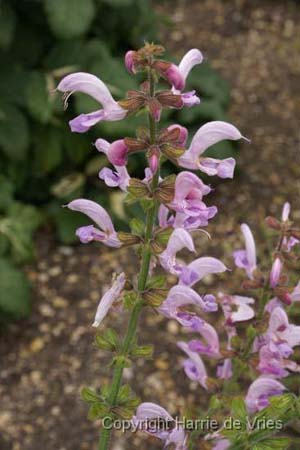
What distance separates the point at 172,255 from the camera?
143cm

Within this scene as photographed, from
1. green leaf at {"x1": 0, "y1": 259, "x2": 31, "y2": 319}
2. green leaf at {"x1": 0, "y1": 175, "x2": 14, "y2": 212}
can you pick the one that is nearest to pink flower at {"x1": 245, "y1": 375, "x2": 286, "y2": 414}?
green leaf at {"x1": 0, "y1": 259, "x2": 31, "y2": 319}

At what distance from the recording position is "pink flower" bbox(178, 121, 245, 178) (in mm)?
1364

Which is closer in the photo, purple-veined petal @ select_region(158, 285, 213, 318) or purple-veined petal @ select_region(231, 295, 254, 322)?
purple-veined petal @ select_region(158, 285, 213, 318)


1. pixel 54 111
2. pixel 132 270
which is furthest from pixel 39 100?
pixel 132 270

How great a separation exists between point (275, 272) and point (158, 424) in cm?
42

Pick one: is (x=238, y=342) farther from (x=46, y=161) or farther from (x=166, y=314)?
(x=46, y=161)

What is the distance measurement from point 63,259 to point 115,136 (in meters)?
0.55

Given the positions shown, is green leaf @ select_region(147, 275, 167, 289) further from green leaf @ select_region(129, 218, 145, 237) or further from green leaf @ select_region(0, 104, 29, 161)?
green leaf @ select_region(0, 104, 29, 161)

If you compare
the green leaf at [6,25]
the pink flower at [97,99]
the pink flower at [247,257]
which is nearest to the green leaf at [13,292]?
the green leaf at [6,25]

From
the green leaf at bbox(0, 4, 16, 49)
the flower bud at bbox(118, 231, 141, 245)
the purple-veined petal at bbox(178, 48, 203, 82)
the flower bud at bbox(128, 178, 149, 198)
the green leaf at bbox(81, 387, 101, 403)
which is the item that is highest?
the green leaf at bbox(0, 4, 16, 49)

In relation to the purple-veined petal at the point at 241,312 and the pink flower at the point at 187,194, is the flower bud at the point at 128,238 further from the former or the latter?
the purple-veined petal at the point at 241,312

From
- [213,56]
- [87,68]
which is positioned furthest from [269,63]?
[87,68]

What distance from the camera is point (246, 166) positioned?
3818 mm

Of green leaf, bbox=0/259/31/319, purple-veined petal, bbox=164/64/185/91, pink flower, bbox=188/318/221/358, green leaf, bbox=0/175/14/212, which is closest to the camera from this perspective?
purple-veined petal, bbox=164/64/185/91
